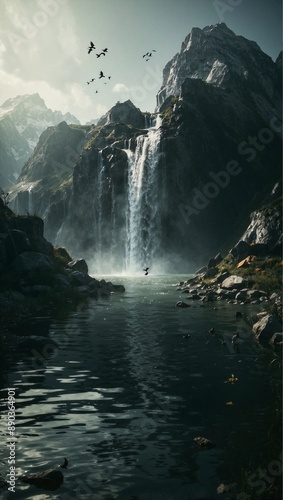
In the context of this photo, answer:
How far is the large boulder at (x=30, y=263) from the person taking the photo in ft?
137

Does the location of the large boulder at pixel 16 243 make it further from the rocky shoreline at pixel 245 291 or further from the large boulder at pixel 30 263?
the rocky shoreline at pixel 245 291

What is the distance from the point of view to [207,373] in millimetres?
17312

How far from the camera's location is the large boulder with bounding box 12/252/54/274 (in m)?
41.8


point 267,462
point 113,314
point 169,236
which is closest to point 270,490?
point 267,462

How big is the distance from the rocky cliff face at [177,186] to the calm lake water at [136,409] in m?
83.2

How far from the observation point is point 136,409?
13406 mm

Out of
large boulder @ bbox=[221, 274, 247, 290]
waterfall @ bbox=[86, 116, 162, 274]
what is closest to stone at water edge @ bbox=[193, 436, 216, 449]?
large boulder @ bbox=[221, 274, 247, 290]

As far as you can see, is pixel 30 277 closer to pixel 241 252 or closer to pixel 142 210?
pixel 241 252

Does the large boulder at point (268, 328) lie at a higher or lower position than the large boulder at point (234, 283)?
lower

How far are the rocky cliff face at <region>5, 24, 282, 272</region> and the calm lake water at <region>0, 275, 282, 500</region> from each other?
273ft

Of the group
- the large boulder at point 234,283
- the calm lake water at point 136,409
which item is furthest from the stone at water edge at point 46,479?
the large boulder at point 234,283

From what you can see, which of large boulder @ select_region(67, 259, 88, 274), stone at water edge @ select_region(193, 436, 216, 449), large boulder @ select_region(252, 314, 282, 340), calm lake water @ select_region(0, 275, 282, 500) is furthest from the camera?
large boulder @ select_region(67, 259, 88, 274)

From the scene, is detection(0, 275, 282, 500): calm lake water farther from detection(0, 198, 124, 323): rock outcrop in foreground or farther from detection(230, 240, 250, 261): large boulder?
detection(230, 240, 250, 261): large boulder

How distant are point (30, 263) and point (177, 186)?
74281 millimetres
